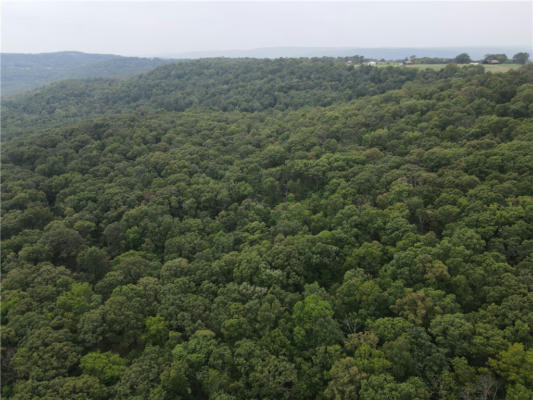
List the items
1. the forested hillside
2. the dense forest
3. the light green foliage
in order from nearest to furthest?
the dense forest
the light green foliage
the forested hillside

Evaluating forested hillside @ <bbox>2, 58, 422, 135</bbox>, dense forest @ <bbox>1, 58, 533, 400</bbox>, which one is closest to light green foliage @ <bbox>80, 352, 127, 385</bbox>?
dense forest @ <bbox>1, 58, 533, 400</bbox>

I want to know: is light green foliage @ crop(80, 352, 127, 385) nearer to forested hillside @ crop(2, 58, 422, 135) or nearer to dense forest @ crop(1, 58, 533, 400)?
dense forest @ crop(1, 58, 533, 400)

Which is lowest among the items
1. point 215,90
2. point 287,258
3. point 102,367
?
point 102,367

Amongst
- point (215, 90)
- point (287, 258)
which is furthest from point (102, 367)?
point (215, 90)

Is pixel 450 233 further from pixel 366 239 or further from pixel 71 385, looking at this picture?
pixel 71 385

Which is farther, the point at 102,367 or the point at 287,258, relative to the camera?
the point at 287,258

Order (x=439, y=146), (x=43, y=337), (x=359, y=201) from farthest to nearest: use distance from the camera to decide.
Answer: (x=439, y=146)
(x=359, y=201)
(x=43, y=337)

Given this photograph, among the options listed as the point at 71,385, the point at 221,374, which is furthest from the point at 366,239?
the point at 71,385

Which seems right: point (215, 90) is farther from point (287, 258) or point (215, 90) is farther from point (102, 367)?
point (102, 367)
